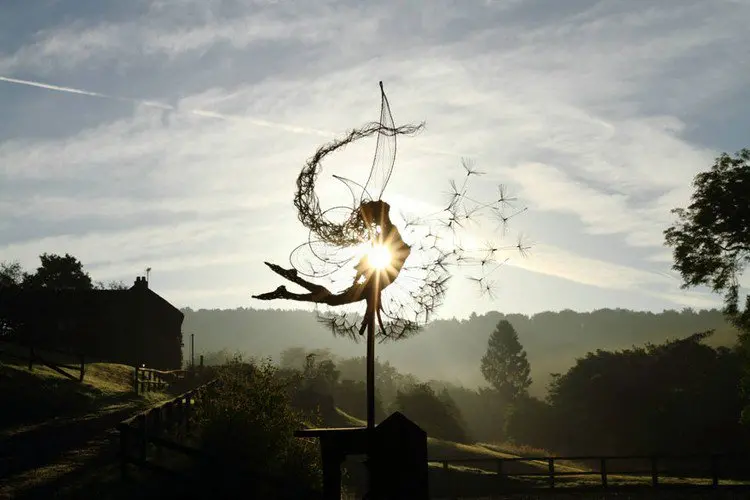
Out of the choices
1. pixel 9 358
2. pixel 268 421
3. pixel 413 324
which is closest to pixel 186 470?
pixel 268 421

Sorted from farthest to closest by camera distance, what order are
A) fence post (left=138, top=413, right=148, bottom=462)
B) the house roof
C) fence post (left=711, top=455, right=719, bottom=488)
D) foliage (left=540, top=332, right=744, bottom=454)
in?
1. the house roof
2. foliage (left=540, top=332, right=744, bottom=454)
3. fence post (left=711, top=455, right=719, bottom=488)
4. fence post (left=138, top=413, right=148, bottom=462)

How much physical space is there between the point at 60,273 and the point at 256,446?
6997 centimetres

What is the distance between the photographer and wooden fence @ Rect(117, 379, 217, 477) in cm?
1519

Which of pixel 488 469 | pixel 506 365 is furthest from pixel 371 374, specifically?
pixel 506 365

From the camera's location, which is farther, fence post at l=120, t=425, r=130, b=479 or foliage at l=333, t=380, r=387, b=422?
foliage at l=333, t=380, r=387, b=422

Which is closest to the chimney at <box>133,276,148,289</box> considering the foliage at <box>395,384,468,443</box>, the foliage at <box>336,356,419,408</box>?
the foliage at <box>395,384,468,443</box>

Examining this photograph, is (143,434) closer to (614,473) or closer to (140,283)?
(614,473)

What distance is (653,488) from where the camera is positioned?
2325cm

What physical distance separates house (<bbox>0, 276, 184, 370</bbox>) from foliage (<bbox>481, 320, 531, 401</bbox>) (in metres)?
74.9

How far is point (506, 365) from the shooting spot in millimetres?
119375

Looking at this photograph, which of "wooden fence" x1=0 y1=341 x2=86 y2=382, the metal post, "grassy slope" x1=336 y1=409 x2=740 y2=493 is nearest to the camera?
the metal post

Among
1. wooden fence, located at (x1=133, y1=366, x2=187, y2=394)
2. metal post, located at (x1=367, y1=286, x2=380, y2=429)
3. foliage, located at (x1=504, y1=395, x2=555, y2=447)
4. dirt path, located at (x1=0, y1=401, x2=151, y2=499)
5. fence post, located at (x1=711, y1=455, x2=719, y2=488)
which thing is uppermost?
metal post, located at (x1=367, y1=286, x2=380, y2=429)

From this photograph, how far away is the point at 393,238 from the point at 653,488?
2011 cm

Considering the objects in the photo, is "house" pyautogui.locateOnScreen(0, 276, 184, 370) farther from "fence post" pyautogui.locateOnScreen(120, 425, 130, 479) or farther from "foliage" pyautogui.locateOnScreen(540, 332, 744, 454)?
"fence post" pyautogui.locateOnScreen(120, 425, 130, 479)
